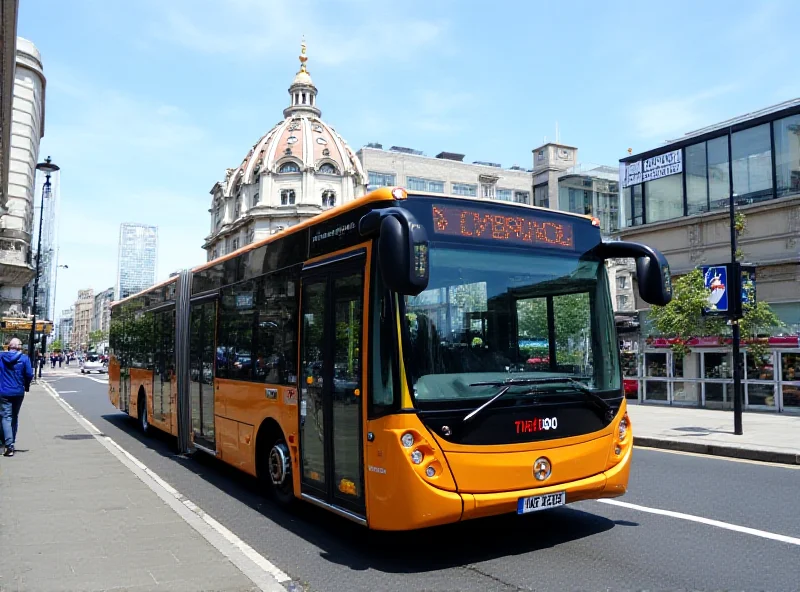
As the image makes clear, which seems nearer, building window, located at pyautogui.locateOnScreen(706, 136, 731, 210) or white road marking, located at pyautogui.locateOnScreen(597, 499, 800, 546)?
white road marking, located at pyautogui.locateOnScreen(597, 499, 800, 546)

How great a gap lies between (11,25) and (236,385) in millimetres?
8987

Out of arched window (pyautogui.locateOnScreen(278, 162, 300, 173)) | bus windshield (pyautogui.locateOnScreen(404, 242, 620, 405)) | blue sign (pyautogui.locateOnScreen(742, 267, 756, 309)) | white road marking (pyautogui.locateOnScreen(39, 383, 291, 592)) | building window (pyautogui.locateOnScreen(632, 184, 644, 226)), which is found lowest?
white road marking (pyautogui.locateOnScreen(39, 383, 291, 592))

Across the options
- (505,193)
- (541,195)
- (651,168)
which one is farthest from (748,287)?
(505,193)

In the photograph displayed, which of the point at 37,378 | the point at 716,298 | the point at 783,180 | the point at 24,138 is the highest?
the point at 24,138

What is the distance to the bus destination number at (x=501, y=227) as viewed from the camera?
6.06m

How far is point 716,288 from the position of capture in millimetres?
17484

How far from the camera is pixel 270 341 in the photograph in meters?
7.98

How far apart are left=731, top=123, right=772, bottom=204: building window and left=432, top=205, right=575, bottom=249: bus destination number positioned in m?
19.2

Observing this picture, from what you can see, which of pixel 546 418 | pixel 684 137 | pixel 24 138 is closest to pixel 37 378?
pixel 24 138

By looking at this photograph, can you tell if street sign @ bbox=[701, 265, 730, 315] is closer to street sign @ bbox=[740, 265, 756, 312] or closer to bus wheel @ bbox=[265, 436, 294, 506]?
street sign @ bbox=[740, 265, 756, 312]

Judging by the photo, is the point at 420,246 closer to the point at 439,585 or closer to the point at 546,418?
the point at 546,418

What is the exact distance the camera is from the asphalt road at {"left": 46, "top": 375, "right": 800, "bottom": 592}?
5246mm

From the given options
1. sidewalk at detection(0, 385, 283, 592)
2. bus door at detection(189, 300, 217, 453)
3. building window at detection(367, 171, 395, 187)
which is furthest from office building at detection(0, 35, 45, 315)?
building window at detection(367, 171, 395, 187)

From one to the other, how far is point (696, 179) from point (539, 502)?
2256 cm
